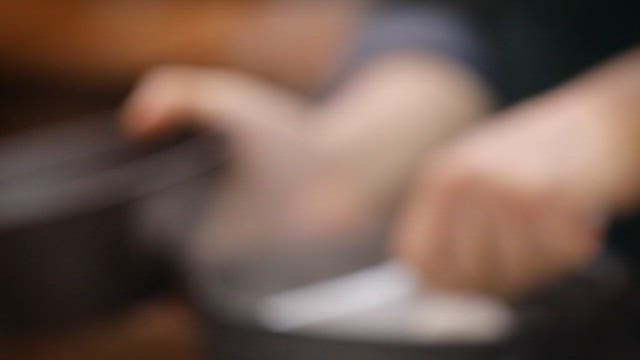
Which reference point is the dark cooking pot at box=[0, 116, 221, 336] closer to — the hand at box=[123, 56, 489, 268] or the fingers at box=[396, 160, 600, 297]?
the hand at box=[123, 56, 489, 268]

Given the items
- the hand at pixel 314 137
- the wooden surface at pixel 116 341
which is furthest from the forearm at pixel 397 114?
the wooden surface at pixel 116 341

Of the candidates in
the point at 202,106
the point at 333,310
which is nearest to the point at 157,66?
the point at 202,106

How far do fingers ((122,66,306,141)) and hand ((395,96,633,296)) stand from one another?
136 millimetres

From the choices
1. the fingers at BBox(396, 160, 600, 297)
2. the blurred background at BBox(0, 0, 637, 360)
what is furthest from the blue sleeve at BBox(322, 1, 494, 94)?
the fingers at BBox(396, 160, 600, 297)

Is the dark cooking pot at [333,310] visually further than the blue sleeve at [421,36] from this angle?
No

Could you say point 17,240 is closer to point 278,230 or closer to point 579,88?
point 278,230

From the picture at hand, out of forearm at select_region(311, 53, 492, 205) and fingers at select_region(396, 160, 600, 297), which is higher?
forearm at select_region(311, 53, 492, 205)

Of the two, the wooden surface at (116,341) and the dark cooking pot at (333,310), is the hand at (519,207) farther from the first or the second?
the wooden surface at (116,341)

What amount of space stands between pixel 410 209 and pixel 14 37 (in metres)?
0.33

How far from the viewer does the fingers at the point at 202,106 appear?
472 mm

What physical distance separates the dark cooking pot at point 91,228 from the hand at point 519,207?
0.14 metres

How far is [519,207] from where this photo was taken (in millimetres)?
350

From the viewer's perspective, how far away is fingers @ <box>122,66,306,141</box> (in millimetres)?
472

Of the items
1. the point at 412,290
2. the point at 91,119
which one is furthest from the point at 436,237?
→ the point at 91,119
